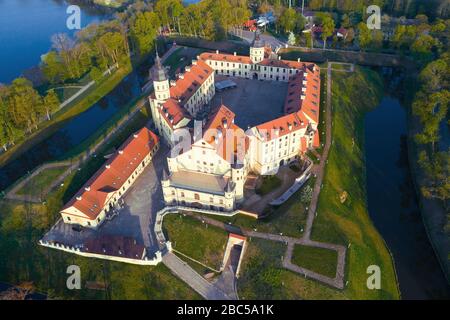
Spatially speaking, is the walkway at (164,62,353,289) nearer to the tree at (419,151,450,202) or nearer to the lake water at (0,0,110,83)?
the tree at (419,151,450,202)

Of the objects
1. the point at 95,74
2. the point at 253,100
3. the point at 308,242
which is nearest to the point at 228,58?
the point at 253,100

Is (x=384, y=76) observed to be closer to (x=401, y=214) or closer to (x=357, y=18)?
(x=357, y=18)

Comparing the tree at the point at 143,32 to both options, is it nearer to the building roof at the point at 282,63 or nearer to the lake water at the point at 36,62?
the lake water at the point at 36,62

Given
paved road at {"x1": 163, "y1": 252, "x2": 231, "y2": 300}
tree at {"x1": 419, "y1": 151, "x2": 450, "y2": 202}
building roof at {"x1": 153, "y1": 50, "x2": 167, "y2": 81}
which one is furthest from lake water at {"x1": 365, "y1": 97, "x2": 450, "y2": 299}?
building roof at {"x1": 153, "y1": 50, "x2": 167, "y2": 81}

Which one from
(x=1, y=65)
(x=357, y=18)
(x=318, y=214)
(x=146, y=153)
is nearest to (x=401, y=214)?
(x=318, y=214)

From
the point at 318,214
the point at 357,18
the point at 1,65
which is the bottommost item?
the point at 318,214

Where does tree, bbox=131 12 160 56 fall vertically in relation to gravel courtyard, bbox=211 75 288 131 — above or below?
above
